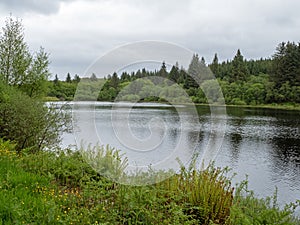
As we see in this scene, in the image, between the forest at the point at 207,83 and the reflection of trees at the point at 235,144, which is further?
the reflection of trees at the point at 235,144

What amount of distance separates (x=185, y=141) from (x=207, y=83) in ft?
25.0

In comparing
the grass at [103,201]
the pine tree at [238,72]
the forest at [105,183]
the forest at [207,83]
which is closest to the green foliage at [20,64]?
the forest at [207,83]

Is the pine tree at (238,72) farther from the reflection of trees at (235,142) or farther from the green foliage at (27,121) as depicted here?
the green foliage at (27,121)

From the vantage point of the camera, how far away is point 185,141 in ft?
46.3

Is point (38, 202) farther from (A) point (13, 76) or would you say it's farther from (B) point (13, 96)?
(A) point (13, 76)

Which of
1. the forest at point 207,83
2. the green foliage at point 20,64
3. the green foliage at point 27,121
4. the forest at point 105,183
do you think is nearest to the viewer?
the forest at point 105,183

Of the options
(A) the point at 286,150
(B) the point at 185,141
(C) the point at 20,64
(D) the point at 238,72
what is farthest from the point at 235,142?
(D) the point at 238,72

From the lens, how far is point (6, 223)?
298 centimetres

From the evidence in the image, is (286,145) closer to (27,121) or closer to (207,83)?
(207,83)

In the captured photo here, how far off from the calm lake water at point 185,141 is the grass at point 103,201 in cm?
124

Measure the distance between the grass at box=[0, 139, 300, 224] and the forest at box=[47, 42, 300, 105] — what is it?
140 cm

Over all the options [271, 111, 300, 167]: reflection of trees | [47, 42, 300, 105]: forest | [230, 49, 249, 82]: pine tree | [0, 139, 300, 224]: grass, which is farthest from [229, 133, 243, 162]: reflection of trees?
[230, 49, 249, 82]: pine tree

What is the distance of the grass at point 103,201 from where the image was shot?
3483mm

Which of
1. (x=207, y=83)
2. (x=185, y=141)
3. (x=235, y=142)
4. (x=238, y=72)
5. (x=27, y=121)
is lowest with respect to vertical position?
(x=235, y=142)
